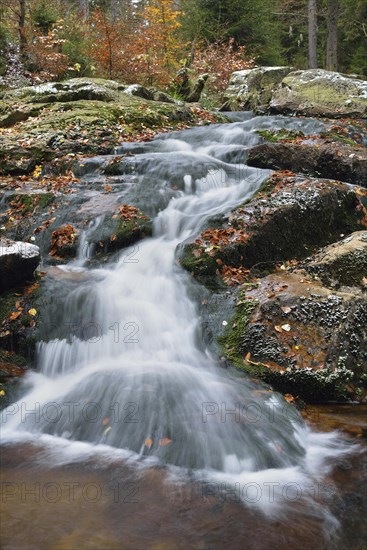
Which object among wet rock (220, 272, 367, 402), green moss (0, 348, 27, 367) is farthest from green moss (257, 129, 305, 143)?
green moss (0, 348, 27, 367)

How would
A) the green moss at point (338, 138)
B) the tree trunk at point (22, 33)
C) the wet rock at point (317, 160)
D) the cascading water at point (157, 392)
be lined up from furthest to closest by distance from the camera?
the tree trunk at point (22, 33), the green moss at point (338, 138), the wet rock at point (317, 160), the cascading water at point (157, 392)

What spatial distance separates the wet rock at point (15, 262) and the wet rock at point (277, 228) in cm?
193

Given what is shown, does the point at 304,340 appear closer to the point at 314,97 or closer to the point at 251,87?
the point at 314,97

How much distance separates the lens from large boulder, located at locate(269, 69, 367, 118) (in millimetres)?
11731

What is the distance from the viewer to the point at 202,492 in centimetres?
284

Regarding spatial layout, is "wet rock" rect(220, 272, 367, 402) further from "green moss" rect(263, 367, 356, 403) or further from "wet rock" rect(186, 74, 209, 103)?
"wet rock" rect(186, 74, 209, 103)

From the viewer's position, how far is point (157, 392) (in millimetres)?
3867

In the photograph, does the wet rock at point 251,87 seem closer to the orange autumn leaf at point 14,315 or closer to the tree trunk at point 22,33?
the tree trunk at point 22,33

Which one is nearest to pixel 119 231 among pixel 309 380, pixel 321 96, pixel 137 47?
pixel 309 380

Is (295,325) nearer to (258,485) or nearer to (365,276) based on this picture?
(365,276)

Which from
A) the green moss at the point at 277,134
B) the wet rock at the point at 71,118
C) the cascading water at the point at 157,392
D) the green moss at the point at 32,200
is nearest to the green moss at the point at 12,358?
the cascading water at the point at 157,392

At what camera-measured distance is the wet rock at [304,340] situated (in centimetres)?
417

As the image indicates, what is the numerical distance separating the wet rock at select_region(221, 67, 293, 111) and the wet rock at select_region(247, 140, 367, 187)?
704cm

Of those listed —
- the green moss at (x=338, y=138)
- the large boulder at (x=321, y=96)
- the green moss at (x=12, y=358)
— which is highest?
the large boulder at (x=321, y=96)
